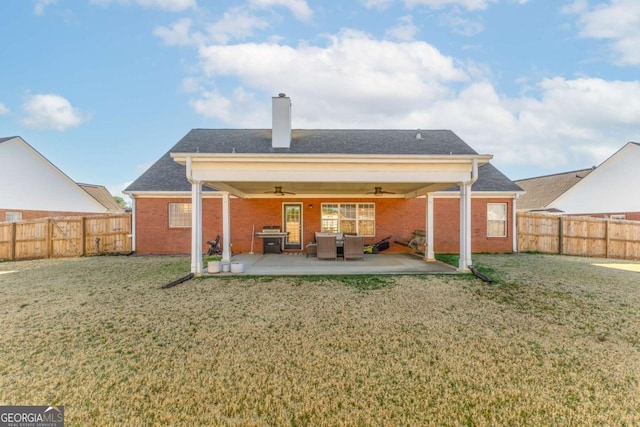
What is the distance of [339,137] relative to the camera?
606 inches

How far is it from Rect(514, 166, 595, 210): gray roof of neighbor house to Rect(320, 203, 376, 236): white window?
15674 millimetres

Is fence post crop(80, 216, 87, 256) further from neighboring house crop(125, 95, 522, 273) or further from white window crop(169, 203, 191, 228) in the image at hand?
white window crop(169, 203, 191, 228)

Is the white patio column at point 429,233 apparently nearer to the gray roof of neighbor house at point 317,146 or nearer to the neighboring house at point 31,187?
the gray roof of neighbor house at point 317,146

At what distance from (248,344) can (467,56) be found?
56.3 feet

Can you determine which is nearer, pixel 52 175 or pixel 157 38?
pixel 157 38

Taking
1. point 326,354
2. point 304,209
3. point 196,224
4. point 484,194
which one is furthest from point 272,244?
point 484,194

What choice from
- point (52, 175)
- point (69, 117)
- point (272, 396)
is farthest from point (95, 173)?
point (272, 396)

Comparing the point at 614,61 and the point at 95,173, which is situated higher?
the point at 614,61

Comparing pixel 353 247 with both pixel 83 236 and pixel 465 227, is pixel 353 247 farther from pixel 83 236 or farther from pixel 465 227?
pixel 83 236

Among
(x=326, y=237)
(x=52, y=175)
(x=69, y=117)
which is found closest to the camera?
(x=326, y=237)

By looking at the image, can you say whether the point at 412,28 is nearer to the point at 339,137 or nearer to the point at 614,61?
the point at 339,137

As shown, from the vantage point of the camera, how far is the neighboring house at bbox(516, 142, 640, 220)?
58.6 feet

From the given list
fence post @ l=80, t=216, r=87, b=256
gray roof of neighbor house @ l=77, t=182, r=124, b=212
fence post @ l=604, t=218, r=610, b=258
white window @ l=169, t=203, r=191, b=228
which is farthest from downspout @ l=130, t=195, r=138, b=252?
fence post @ l=604, t=218, r=610, b=258

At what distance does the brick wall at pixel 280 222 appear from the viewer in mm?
13094
